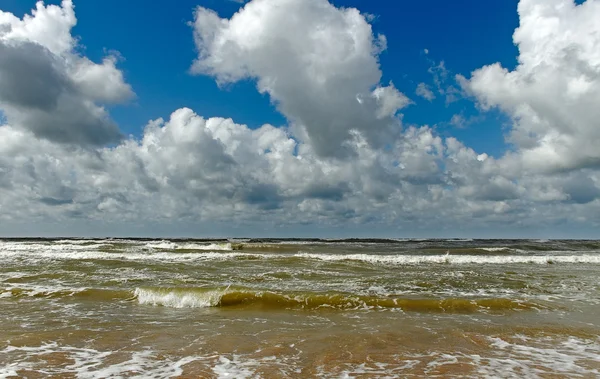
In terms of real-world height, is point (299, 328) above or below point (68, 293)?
below

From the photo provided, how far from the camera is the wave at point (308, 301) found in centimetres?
1238

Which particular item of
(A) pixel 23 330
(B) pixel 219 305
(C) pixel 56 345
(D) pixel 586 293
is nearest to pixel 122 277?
(B) pixel 219 305

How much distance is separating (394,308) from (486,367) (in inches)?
224

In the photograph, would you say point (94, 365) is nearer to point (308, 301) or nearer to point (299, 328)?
point (299, 328)

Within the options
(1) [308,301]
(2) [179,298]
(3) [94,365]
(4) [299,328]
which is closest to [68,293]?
(2) [179,298]

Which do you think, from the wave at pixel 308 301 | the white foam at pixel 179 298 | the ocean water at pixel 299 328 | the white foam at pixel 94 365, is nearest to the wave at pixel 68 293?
the ocean water at pixel 299 328

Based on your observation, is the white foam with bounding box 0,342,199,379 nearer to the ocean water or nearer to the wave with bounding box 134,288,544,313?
the ocean water

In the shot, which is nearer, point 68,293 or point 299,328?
point 299,328

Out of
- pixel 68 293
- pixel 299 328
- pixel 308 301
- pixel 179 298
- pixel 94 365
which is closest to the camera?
pixel 94 365

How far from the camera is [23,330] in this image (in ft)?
30.5

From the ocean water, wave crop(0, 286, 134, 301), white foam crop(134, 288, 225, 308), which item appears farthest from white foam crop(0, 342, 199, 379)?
wave crop(0, 286, 134, 301)

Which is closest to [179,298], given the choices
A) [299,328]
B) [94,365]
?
[299,328]

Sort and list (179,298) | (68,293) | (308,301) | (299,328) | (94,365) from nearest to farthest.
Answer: (94,365) → (299,328) → (308,301) → (179,298) → (68,293)

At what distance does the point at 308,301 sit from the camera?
12891mm
